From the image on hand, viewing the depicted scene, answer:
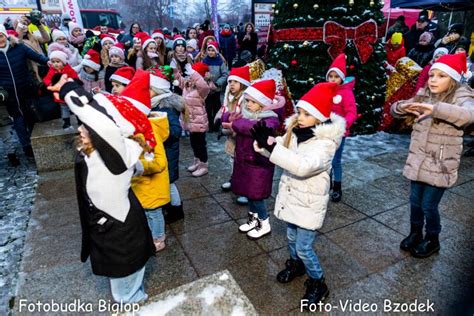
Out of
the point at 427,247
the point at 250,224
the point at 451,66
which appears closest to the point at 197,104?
the point at 250,224

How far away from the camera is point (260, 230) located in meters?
3.78

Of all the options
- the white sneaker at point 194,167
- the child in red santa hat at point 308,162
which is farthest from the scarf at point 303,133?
the white sneaker at point 194,167

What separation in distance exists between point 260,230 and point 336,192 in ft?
4.95

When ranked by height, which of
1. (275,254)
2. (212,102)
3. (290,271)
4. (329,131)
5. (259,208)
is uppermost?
(329,131)

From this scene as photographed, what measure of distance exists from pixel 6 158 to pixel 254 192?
5.79 metres

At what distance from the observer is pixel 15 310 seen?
2.76 meters

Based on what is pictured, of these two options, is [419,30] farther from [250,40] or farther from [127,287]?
[127,287]

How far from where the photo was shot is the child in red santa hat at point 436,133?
2701 mm

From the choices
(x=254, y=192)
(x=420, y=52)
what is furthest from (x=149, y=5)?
(x=254, y=192)

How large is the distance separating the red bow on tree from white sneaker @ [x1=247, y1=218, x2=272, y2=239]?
4149 mm

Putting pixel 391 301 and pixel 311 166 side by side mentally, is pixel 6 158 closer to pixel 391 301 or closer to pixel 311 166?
pixel 311 166

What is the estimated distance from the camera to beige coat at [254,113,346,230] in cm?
238

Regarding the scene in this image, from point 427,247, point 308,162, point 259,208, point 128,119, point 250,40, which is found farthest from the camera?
point 250,40

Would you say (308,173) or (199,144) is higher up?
(308,173)
